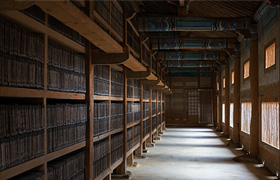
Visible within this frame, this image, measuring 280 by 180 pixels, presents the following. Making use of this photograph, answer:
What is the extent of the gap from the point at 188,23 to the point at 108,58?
5.09m

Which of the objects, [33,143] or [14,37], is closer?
[14,37]

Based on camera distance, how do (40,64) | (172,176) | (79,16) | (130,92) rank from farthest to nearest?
(130,92), (172,176), (40,64), (79,16)

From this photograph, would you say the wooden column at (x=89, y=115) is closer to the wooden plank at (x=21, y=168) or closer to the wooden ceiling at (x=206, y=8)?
the wooden plank at (x=21, y=168)

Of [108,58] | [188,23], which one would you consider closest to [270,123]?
[188,23]

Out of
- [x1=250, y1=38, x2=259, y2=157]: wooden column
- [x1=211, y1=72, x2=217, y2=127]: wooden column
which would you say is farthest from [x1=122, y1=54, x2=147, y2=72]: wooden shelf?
[x1=211, y1=72, x2=217, y2=127]: wooden column

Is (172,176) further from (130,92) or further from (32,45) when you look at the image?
(32,45)

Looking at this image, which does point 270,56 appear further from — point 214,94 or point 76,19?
point 214,94

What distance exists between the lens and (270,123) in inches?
321

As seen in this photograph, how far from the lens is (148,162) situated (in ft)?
30.3

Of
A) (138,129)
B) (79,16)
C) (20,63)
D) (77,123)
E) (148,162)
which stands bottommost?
(148,162)

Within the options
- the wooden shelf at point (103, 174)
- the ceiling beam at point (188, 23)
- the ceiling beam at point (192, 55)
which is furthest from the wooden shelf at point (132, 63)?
the ceiling beam at point (192, 55)

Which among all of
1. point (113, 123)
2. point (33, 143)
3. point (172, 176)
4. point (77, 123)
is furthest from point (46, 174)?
point (172, 176)

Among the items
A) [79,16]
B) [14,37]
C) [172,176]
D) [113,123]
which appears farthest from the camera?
[172,176]

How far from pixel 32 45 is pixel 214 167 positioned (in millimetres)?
6692
